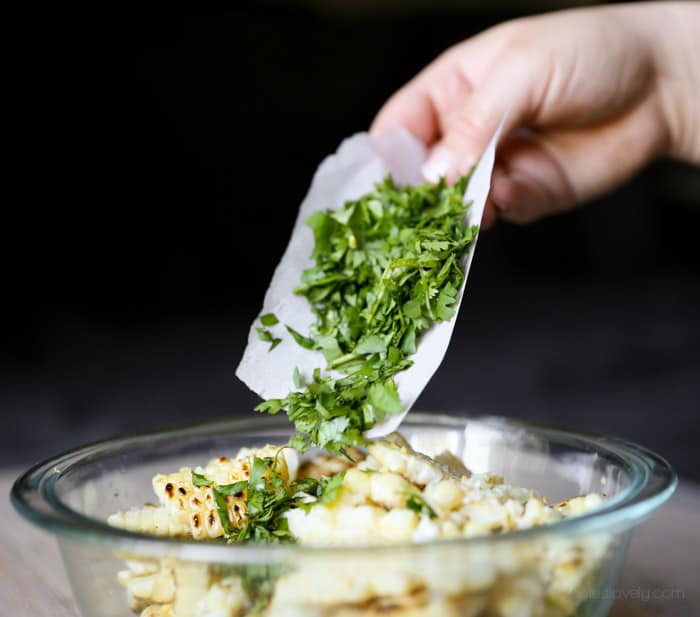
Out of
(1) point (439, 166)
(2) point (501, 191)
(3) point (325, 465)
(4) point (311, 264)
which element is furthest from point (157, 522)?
(2) point (501, 191)

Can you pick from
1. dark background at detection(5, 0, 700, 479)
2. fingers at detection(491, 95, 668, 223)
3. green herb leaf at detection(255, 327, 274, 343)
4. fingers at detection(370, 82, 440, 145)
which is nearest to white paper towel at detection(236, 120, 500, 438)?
green herb leaf at detection(255, 327, 274, 343)

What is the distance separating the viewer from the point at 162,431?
39.1 inches

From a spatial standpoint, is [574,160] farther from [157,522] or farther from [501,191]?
[157,522]

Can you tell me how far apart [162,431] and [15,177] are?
3.04 m

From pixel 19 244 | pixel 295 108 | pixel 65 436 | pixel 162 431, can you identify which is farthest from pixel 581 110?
pixel 295 108

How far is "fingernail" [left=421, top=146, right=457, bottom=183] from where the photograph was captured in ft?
4.18

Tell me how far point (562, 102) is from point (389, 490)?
2.93ft

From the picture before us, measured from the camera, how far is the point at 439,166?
4.25ft

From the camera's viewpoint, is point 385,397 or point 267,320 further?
point 267,320

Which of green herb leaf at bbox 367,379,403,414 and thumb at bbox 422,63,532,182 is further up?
thumb at bbox 422,63,532,182

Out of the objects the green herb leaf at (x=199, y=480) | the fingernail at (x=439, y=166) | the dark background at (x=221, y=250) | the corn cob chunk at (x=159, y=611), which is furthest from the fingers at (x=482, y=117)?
the dark background at (x=221, y=250)

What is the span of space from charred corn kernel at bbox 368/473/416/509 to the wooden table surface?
280mm

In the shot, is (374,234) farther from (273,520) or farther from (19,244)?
(19,244)

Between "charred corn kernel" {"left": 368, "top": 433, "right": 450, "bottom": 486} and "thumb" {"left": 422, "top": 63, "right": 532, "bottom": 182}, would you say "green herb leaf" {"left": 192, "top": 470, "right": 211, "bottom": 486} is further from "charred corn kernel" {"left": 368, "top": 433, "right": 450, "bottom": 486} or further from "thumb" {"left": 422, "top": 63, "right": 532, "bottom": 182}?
"thumb" {"left": 422, "top": 63, "right": 532, "bottom": 182}
